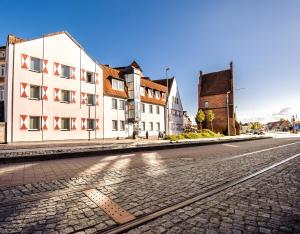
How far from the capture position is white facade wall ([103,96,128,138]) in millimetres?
32500

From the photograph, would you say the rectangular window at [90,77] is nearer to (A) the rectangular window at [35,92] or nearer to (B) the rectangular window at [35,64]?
(B) the rectangular window at [35,64]

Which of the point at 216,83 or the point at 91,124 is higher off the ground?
the point at 216,83

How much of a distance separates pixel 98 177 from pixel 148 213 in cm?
325

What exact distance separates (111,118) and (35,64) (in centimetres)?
1200

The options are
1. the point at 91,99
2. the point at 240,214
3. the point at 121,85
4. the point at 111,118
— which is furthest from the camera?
the point at 121,85

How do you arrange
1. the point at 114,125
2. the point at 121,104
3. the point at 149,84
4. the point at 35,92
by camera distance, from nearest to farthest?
the point at 35,92
the point at 114,125
the point at 121,104
the point at 149,84

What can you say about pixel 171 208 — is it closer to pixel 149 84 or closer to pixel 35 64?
pixel 35 64

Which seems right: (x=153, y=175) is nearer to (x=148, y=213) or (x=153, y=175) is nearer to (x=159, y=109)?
(x=148, y=213)

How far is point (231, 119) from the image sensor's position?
53.5 m

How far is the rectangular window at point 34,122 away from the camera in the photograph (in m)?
24.6

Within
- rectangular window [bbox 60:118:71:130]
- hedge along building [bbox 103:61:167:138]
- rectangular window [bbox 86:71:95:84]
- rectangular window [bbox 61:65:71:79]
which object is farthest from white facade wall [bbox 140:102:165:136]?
rectangular window [bbox 61:65:71:79]

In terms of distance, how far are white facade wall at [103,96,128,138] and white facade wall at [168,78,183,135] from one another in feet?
43.1

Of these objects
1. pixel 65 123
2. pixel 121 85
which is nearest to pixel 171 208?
pixel 65 123

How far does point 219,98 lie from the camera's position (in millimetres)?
55688
